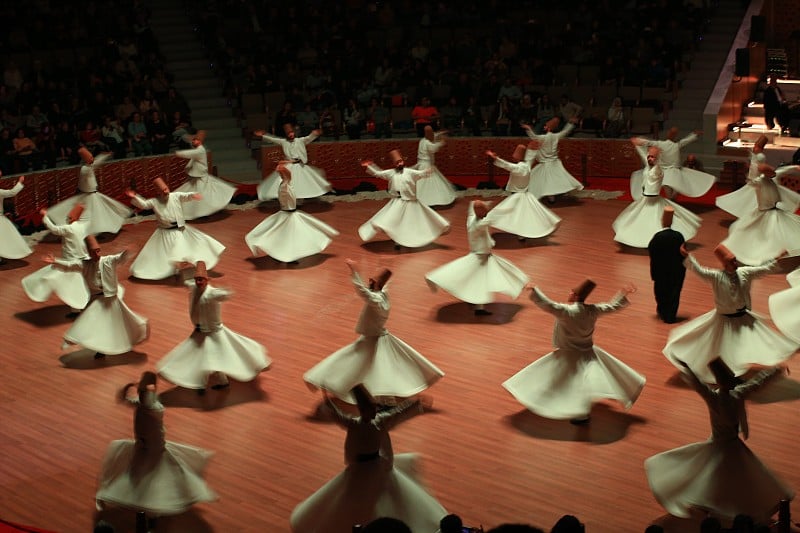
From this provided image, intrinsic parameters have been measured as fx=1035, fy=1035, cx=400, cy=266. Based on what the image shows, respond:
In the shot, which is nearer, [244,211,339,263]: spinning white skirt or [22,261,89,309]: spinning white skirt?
[22,261,89,309]: spinning white skirt

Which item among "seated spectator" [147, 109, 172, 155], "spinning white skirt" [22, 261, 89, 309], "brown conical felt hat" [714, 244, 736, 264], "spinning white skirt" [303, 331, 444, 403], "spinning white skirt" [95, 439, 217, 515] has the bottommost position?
"seated spectator" [147, 109, 172, 155]

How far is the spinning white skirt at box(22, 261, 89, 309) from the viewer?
12.9m

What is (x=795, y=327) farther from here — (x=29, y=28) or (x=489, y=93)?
(x=29, y=28)

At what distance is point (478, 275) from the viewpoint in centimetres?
1245

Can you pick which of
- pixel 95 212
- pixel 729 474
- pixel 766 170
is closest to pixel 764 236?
pixel 766 170

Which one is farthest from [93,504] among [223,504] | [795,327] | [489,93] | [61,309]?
[489,93]

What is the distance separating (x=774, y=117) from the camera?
21328mm

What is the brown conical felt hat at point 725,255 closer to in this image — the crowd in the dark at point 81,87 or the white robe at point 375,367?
the white robe at point 375,367

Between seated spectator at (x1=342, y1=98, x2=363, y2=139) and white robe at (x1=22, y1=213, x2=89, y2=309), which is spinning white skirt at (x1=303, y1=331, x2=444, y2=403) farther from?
seated spectator at (x1=342, y1=98, x2=363, y2=139)

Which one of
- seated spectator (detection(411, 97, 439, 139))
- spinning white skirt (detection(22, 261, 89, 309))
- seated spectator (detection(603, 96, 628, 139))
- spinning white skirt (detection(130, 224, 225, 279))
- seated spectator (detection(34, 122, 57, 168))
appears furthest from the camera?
seated spectator (detection(411, 97, 439, 139))

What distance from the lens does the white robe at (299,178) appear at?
17.7m

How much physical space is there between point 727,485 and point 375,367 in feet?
11.7

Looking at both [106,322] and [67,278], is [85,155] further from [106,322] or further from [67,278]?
[106,322]

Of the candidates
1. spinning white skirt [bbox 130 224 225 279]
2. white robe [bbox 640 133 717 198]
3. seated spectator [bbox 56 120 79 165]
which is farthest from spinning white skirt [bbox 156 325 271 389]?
seated spectator [bbox 56 120 79 165]
